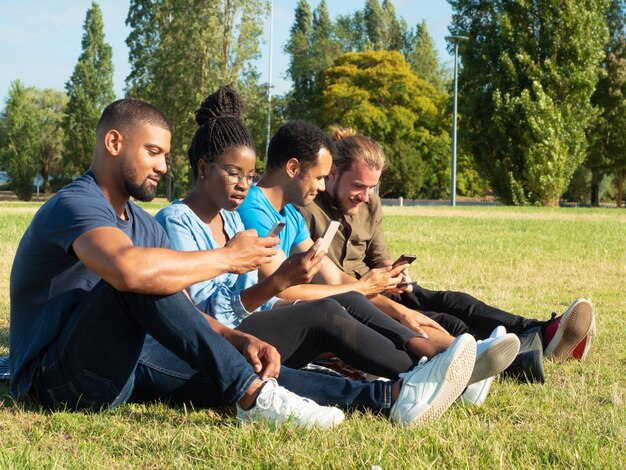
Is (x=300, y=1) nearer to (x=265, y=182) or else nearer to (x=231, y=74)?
(x=231, y=74)

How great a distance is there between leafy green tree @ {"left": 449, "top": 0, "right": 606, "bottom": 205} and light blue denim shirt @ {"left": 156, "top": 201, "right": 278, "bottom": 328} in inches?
1287

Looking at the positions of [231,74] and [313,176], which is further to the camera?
[231,74]

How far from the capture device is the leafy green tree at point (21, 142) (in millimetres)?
59562

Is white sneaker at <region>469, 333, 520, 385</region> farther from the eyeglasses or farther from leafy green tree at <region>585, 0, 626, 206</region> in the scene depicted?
leafy green tree at <region>585, 0, 626, 206</region>

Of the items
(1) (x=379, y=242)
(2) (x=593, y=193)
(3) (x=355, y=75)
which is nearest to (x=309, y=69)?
(3) (x=355, y=75)

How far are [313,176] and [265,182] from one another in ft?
0.99

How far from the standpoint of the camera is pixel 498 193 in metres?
38.4

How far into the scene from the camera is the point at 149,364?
11.7ft

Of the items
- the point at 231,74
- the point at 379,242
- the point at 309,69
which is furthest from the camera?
the point at 309,69

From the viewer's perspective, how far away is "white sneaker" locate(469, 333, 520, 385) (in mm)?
3664

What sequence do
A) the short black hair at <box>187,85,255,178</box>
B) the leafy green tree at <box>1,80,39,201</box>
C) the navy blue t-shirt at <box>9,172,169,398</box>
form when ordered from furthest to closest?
the leafy green tree at <box>1,80,39,201</box>
the short black hair at <box>187,85,255,178</box>
the navy blue t-shirt at <box>9,172,169,398</box>

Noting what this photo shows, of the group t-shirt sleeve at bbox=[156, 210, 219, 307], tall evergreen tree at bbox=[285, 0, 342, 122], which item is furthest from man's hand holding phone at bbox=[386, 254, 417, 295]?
tall evergreen tree at bbox=[285, 0, 342, 122]

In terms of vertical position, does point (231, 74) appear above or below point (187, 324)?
above

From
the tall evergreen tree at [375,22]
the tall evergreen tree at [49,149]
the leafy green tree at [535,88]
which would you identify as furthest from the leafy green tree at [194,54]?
the tall evergreen tree at [375,22]
